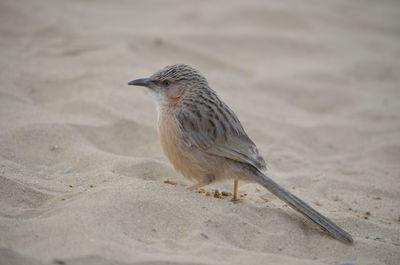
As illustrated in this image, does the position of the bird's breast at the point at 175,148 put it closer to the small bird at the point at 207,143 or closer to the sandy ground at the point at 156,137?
the small bird at the point at 207,143

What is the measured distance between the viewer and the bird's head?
18.9 feet

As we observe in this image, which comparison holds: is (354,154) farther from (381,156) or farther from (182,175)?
(182,175)

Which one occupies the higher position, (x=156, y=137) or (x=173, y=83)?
(x=173, y=83)

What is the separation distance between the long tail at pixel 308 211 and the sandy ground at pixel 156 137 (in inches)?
4.6

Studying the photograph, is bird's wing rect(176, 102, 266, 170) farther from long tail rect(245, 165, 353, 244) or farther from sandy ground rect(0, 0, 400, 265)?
sandy ground rect(0, 0, 400, 265)

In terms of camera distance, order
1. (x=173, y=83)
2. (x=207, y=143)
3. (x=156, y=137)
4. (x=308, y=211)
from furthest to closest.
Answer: (x=156, y=137), (x=173, y=83), (x=207, y=143), (x=308, y=211)

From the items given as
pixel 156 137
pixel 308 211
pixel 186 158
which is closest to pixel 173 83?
pixel 186 158

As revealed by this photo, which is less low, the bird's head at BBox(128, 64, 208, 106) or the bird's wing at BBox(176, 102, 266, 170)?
the bird's head at BBox(128, 64, 208, 106)

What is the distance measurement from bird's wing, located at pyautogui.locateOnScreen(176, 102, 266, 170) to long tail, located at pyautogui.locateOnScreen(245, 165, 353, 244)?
132mm

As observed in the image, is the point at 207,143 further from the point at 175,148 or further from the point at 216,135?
the point at 175,148

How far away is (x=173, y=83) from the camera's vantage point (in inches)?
229

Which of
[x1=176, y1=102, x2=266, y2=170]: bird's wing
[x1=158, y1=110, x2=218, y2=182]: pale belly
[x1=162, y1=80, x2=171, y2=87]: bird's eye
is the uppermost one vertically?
[x1=162, y1=80, x2=171, y2=87]: bird's eye

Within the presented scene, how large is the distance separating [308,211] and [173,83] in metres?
2.16

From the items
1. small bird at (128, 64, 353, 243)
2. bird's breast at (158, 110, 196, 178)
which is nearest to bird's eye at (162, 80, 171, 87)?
small bird at (128, 64, 353, 243)
